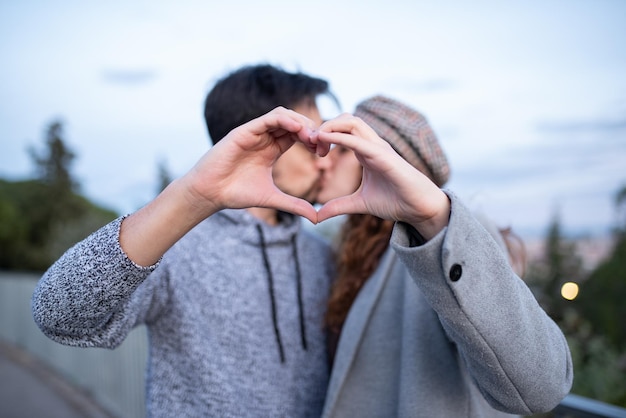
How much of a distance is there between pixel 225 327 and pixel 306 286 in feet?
1.25

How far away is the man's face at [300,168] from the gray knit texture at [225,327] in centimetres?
15

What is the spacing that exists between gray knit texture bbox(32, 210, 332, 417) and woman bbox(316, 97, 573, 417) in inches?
9.0

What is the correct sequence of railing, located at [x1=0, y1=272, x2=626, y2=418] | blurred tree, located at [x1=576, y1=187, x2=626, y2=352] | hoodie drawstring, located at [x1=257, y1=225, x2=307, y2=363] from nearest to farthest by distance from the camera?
hoodie drawstring, located at [x1=257, y1=225, x2=307, y2=363]
blurred tree, located at [x1=576, y1=187, x2=626, y2=352]
railing, located at [x1=0, y1=272, x2=626, y2=418]

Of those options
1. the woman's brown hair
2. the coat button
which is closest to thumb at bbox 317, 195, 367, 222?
the coat button

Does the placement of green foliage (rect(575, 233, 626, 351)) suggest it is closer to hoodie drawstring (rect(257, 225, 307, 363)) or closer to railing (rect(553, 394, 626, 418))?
railing (rect(553, 394, 626, 418))

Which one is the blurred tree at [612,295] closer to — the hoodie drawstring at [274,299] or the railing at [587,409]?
the railing at [587,409]

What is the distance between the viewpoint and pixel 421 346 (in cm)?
146

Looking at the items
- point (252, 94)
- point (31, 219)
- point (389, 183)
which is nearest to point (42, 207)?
point (31, 219)

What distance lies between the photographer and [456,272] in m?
1.09

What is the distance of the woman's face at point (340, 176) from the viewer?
1985 millimetres

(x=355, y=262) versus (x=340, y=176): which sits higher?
(x=340, y=176)

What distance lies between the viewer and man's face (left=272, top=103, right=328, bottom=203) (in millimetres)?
1912

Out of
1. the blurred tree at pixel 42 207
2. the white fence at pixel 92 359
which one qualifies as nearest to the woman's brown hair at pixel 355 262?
the white fence at pixel 92 359

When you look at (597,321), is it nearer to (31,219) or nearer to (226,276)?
(226,276)
